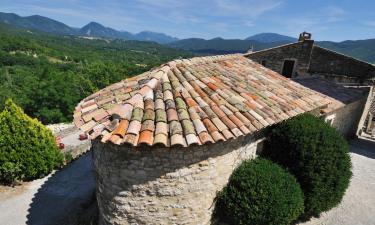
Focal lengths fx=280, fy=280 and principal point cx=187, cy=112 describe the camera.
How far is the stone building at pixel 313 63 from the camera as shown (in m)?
17.9

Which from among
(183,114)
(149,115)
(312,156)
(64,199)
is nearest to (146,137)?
(149,115)

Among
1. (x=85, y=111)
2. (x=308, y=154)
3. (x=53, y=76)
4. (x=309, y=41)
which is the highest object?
(x=309, y=41)

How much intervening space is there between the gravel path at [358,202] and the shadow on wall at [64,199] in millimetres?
8148

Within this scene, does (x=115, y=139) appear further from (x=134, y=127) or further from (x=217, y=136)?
(x=217, y=136)

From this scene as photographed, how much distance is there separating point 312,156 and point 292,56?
560 inches

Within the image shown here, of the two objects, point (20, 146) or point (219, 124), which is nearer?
point (219, 124)

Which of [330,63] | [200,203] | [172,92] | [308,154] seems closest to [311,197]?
[308,154]

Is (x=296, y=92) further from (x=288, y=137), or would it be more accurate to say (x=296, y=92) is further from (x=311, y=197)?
(x=311, y=197)

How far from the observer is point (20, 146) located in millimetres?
12219

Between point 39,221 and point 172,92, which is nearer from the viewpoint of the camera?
point 172,92

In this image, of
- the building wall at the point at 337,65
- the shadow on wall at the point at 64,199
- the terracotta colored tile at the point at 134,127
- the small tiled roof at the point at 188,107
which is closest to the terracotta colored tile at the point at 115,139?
the small tiled roof at the point at 188,107

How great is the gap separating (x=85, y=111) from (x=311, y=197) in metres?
6.99

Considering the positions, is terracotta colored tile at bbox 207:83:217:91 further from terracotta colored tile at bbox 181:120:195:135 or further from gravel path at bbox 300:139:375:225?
gravel path at bbox 300:139:375:225

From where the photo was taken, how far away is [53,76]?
144 feet
